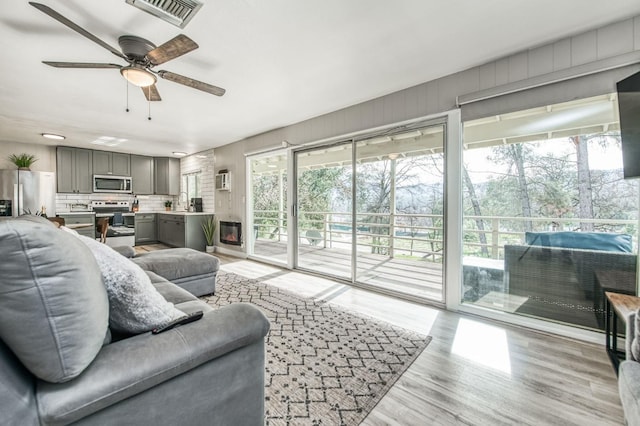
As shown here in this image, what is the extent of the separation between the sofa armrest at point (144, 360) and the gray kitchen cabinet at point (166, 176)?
23.9 ft

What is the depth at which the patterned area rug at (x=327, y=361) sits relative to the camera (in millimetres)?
1521

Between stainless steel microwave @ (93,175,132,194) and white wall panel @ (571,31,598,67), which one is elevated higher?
white wall panel @ (571,31,598,67)

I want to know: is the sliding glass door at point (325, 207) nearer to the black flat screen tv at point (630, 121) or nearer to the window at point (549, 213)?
the window at point (549, 213)

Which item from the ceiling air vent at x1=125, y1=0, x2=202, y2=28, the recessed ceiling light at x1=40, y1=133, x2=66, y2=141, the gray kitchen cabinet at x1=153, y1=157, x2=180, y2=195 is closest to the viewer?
the ceiling air vent at x1=125, y1=0, x2=202, y2=28

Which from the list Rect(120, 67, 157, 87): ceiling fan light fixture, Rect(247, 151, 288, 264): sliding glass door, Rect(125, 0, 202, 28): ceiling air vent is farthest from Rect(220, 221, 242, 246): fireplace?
Rect(125, 0, 202, 28): ceiling air vent

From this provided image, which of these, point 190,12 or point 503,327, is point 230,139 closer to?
point 190,12

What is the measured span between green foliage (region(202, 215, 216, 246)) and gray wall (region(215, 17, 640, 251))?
97.3 inches

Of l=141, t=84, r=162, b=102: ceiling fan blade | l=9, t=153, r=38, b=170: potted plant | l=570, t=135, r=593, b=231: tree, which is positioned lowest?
l=570, t=135, r=593, b=231: tree

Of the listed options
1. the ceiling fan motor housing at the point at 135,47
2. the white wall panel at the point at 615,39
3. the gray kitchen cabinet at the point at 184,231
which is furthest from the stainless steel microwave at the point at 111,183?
the white wall panel at the point at 615,39

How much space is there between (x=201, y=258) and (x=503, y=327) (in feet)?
10.1

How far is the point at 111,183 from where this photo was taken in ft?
21.6

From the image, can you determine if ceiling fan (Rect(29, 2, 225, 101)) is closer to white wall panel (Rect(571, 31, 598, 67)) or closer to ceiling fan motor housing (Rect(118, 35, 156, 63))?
ceiling fan motor housing (Rect(118, 35, 156, 63))

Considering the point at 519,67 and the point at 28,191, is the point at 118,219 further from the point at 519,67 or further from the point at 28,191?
the point at 519,67

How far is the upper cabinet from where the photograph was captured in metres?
6.42
